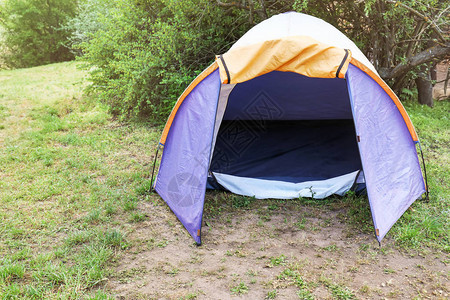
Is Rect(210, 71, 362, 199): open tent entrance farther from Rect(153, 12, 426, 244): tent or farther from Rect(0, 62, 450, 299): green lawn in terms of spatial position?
Rect(0, 62, 450, 299): green lawn

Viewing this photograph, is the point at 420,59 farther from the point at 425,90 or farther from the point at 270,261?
the point at 270,261

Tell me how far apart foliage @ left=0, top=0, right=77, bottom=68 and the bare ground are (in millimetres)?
13750

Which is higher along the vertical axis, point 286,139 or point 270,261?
point 270,261

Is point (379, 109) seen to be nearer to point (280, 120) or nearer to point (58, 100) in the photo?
point (280, 120)

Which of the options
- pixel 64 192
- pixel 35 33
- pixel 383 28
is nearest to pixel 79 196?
pixel 64 192

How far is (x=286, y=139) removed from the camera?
4641 millimetres

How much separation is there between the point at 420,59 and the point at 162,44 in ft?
11.7

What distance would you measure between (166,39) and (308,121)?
2.41 meters

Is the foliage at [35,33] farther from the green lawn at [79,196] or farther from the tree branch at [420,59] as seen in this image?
the tree branch at [420,59]

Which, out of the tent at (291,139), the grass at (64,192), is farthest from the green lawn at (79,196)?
the tent at (291,139)

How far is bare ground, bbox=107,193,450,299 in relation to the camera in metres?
2.22

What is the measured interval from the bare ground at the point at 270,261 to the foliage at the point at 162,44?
2566 mm

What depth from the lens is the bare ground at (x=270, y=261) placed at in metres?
2.22

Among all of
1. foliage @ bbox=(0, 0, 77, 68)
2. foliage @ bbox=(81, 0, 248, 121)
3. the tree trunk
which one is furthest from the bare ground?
foliage @ bbox=(0, 0, 77, 68)
